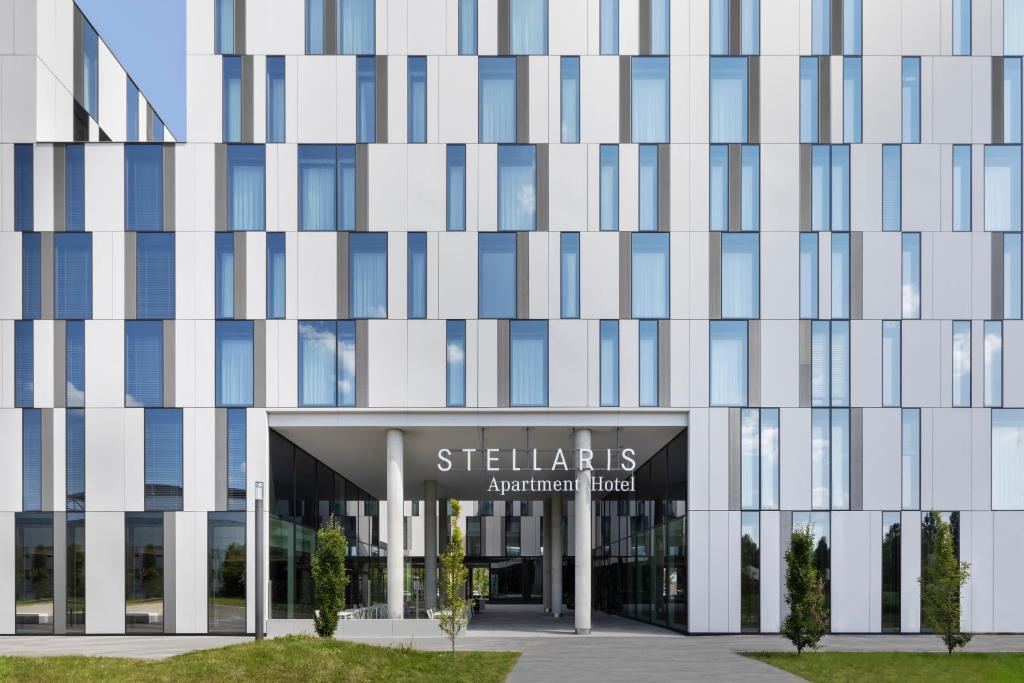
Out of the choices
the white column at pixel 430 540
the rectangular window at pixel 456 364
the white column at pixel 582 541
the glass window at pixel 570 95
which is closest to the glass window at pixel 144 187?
the rectangular window at pixel 456 364

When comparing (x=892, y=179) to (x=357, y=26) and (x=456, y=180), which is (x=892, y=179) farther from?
(x=357, y=26)

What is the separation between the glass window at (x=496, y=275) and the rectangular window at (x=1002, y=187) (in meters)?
16.1

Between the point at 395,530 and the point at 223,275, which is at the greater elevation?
the point at 223,275

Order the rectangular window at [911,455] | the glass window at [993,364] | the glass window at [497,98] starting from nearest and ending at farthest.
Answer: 1. the rectangular window at [911,455]
2. the glass window at [993,364]
3. the glass window at [497,98]

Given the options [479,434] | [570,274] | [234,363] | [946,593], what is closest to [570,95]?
[570,274]

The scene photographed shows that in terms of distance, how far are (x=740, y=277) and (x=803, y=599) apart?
1245 centimetres

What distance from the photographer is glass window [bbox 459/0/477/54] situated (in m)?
38.4

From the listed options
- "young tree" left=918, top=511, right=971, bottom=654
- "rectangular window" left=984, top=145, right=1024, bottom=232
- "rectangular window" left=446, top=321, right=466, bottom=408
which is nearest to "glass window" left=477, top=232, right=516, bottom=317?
"rectangular window" left=446, top=321, right=466, bottom=408

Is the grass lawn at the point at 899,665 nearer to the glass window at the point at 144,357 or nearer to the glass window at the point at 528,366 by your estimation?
the glass window at the point at 528,366

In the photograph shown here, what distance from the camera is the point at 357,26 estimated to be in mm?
38406

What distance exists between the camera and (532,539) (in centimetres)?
8406

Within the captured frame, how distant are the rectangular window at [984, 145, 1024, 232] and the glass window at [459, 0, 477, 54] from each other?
17.8 metres

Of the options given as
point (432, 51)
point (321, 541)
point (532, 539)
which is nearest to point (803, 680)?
point (321, 541)

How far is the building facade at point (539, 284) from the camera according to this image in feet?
121
